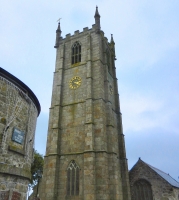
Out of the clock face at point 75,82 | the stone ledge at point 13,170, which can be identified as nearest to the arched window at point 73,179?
the clock face at point 75,82

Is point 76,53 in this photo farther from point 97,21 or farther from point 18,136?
point 18,136

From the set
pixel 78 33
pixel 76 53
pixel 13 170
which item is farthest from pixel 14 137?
pixel 78 33

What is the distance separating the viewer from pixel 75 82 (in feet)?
83.4

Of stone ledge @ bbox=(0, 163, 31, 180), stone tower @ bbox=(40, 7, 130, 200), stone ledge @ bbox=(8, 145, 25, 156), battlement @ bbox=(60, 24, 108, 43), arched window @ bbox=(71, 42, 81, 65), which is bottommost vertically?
stone ledge @ bbox=(0, 163, 31, 180)

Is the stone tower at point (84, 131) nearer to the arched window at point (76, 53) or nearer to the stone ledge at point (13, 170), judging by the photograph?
the arched window at point (76, 53)

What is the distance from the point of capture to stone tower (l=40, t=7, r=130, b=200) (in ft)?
61.2

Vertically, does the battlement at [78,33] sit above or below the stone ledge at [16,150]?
above

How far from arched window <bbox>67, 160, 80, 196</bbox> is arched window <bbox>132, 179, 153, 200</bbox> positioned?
8854mm

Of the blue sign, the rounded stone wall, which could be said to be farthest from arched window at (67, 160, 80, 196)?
the blue sign

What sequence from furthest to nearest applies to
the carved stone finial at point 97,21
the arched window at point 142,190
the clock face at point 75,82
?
the carved stone finial at point 97,21
the clock face at point 75,82
the arched window at point 142,190

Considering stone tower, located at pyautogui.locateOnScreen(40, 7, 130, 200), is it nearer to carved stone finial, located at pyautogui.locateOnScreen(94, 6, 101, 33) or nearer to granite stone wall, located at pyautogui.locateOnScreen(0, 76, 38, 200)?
carved stone finial, located at pyautogui.locateOnScreen(94, 6, 101, 33)

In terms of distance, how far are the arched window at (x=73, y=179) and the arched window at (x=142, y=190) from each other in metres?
8.85

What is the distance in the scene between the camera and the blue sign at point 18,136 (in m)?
6.99

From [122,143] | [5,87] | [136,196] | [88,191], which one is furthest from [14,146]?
[136,196]
